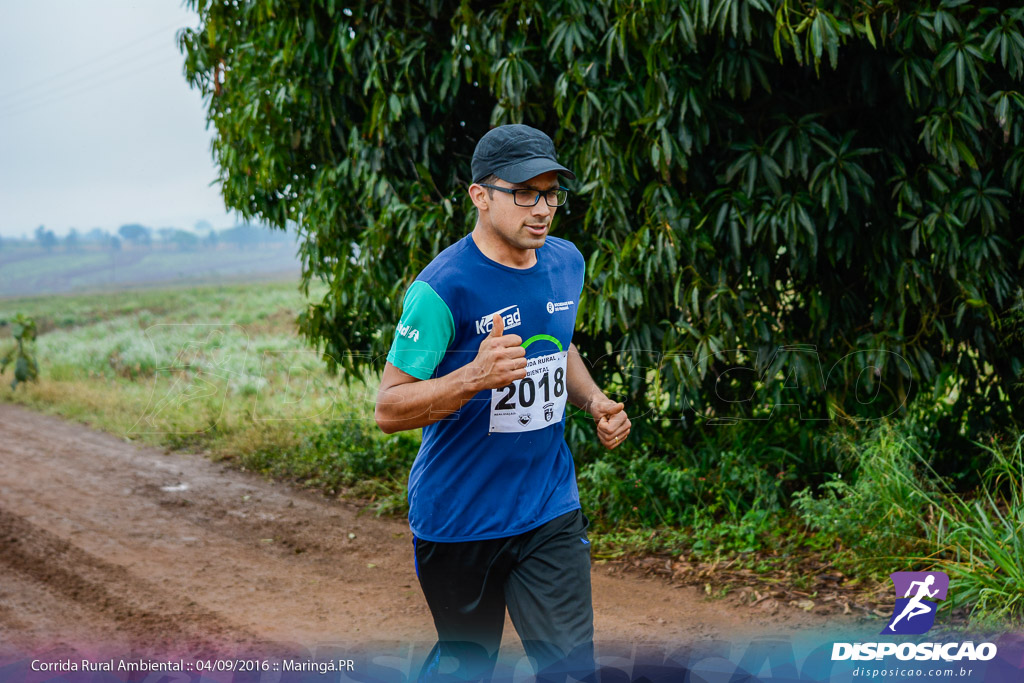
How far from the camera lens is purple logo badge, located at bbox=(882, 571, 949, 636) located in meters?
4.20

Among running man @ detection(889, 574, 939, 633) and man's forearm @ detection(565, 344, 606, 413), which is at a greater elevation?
man's forearm @ detection(565, 344, 606, 413)

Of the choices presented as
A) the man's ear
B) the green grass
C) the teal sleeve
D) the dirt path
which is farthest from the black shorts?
the green grass

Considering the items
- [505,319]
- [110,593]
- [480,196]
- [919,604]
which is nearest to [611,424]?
[505,319]

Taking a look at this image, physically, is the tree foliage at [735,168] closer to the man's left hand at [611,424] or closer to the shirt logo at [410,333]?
the man's left hand at [611,424]

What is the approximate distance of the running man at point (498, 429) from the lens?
2.74 meters

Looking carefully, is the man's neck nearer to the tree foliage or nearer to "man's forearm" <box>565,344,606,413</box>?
"man's forearm" <box>565,344,606,413</box>

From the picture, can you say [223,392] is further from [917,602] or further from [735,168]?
[917,602]

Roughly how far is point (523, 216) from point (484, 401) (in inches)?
23.0

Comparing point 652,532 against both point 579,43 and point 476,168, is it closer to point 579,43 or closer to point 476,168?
point 579,43

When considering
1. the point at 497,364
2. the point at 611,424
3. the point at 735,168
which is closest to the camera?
the point at 497,364

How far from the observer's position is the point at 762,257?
5.04 meters

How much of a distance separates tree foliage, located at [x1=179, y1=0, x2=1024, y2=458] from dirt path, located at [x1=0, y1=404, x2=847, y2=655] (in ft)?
4.37

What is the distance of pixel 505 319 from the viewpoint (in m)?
2.83

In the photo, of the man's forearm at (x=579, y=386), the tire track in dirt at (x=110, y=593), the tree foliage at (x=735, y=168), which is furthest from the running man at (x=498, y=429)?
the tree foliage at (x=735, y=168)
